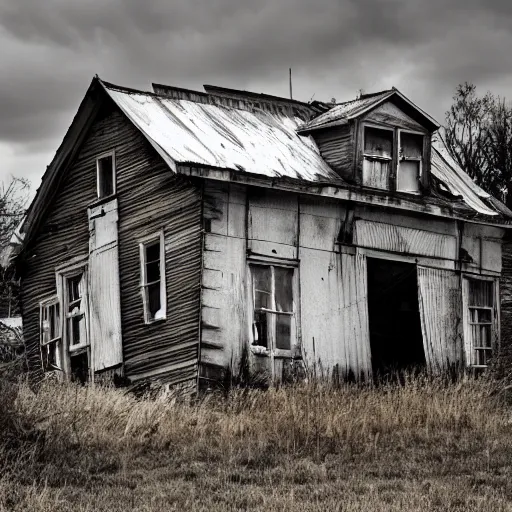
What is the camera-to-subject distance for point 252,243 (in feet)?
66.0

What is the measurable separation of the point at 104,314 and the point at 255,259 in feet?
11.7

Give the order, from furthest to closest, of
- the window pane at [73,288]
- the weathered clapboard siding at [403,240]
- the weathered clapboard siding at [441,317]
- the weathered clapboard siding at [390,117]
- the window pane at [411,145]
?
the window pane at [73,288], the window pane at [411,145], the weathered clapboard siding at [390,117], the weathered clapboard siding at [441,317], the weathered clapboard siding at [403,240]

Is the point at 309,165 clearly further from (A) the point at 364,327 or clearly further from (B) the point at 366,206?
(A) the point at 364,327

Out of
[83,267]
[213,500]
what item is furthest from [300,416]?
[83,267]

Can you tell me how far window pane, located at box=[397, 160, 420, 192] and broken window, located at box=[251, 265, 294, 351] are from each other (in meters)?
3.40

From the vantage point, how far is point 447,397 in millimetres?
17609

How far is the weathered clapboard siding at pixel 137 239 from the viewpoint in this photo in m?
19.8

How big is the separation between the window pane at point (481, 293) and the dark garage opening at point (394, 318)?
1.19 metres

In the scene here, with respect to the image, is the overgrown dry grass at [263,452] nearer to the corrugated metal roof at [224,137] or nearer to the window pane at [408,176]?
the corrugated metal roof at [224,137]

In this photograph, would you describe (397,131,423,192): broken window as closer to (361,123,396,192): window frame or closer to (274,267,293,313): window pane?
(361,123,396,192): window frame

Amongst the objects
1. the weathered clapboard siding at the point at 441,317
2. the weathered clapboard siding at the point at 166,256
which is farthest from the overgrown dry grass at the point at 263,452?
the weathered clapboard siding at the point at 441,317

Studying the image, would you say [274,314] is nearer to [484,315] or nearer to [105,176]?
[105,176]

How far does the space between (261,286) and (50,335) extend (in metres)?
5.96

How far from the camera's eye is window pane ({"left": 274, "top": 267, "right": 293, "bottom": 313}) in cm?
2038
